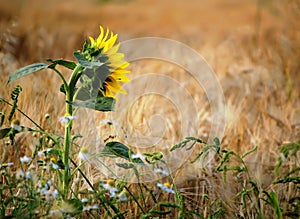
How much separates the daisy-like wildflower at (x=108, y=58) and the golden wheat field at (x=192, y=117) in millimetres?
189

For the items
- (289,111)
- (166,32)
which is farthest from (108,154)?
(166,32)

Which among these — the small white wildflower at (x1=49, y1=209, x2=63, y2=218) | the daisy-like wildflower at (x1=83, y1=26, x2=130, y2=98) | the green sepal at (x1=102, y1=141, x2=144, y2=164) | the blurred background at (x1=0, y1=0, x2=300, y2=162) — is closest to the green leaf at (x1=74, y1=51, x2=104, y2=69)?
the daisy-like wildflower at (x1=83, y1=26, x2=130, y2=98)

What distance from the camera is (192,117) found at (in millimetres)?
2252

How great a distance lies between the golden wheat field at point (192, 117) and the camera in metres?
1.38

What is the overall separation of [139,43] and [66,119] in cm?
335

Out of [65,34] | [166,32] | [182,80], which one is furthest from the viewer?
[166,32]

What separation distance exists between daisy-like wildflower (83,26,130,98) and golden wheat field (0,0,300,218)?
0.19 m

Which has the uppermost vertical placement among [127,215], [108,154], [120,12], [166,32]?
[120,12]

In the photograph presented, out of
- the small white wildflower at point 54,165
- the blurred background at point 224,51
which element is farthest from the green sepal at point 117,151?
the blurred background at point 224,51

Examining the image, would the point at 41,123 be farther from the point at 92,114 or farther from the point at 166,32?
the point at 166,32

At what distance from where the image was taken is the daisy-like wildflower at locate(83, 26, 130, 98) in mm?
1186

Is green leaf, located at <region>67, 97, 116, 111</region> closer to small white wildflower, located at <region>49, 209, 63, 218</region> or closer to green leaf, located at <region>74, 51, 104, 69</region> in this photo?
green leaf, located at <region>74, 51, 104, 69</region>

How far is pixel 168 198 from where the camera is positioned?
4.90 ft

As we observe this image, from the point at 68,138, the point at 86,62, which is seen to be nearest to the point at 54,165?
the point at 68,138
